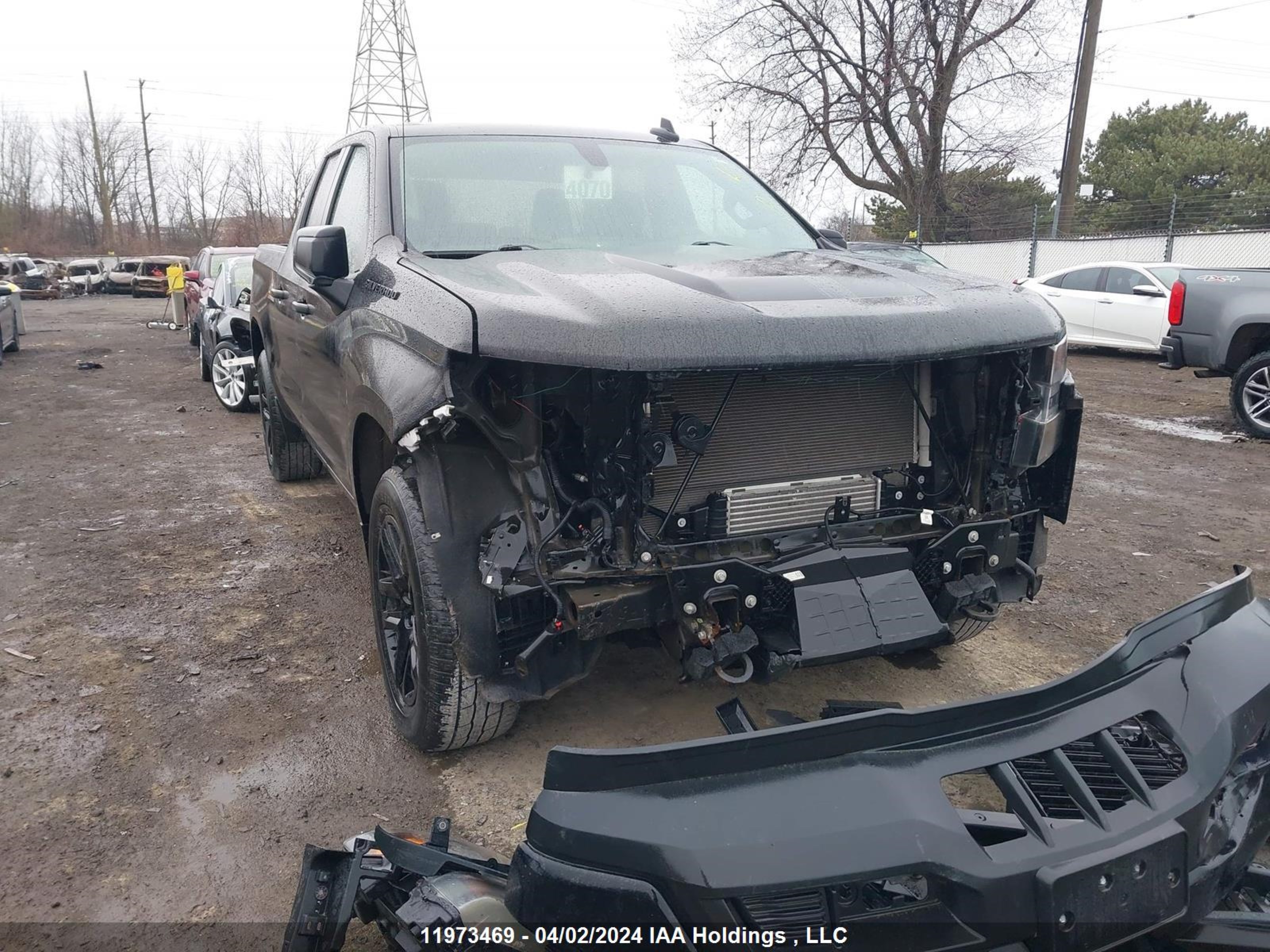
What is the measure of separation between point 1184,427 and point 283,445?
8.01 m

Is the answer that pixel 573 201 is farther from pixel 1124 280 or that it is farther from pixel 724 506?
pixel 1124 280

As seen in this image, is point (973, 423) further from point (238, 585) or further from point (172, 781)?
point (238, 585)

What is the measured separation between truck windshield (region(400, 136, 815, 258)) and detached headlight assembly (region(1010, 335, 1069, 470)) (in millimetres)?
1122

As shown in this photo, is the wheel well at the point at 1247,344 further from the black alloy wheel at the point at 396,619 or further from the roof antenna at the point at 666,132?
the black alloy wheel at the point at 396,619

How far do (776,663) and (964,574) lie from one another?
2.42ft

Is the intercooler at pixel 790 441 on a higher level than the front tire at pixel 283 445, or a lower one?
higher

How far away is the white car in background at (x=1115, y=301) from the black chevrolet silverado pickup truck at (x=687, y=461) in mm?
10902

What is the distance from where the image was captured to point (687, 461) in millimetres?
2459

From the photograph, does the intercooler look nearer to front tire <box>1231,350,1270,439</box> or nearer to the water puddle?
the water puddle

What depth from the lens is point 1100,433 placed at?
830cm

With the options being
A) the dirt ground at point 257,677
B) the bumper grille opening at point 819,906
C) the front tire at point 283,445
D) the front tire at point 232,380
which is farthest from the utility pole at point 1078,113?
the bumper grille opening at point 819,906

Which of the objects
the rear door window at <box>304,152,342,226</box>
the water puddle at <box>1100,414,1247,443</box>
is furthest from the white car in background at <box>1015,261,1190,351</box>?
the rear door window at <box>304,152,342,226</box>

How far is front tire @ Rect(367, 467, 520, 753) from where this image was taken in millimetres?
2512

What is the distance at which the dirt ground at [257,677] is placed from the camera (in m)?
2.52
